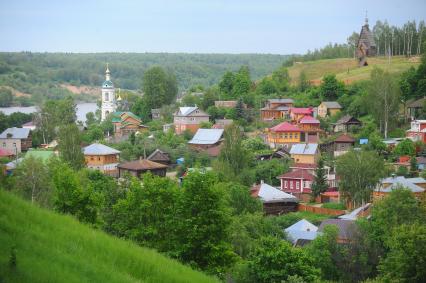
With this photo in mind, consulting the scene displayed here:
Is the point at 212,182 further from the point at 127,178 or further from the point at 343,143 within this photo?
the point at 343,143

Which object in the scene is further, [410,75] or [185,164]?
[410,75]

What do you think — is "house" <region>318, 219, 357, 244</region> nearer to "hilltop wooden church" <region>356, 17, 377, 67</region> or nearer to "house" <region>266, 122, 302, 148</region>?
"house" <region>266, 122, 302, 148</region>

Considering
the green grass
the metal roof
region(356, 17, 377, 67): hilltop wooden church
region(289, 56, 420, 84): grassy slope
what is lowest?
the green grass

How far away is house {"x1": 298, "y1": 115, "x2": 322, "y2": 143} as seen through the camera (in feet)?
154

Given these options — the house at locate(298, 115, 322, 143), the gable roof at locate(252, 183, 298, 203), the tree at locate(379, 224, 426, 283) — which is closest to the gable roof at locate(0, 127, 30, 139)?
the house at locate(298, 115, 322, 143)

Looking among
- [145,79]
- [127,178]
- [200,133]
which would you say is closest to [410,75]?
[200,133]

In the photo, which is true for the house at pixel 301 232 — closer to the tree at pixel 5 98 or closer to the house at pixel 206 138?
the house at pixel 206 138

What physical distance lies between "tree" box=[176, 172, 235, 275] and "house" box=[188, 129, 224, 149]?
31.4 meters

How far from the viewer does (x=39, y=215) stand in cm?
1202

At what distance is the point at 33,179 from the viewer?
28609 millimetres

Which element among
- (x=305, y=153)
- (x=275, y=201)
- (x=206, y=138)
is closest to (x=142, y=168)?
(x=206, y=138)

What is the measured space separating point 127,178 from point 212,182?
928 cm

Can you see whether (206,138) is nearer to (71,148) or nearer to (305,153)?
(305,153)

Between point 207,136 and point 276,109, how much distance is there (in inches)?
310
